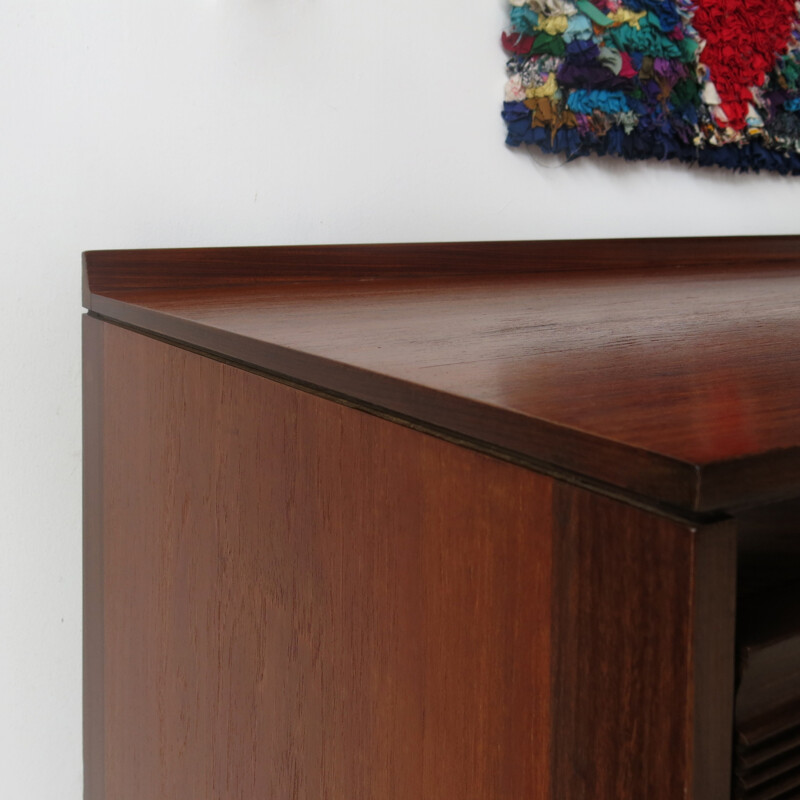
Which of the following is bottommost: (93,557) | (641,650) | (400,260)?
(93,557)

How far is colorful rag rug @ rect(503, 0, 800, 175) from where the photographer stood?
1.07 m

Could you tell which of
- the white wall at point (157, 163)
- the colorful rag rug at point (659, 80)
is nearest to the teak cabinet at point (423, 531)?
the white wall at point (157, 163)

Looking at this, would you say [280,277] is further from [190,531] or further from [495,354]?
[495,354]

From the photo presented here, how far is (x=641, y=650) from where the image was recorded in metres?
0.29

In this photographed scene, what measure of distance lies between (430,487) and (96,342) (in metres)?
0.43

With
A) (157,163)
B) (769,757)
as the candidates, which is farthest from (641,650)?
(157,163)

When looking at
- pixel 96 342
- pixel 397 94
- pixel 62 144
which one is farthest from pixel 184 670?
pixel 397 94

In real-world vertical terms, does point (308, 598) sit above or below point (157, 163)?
below

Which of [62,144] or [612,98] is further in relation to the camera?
[612,98]

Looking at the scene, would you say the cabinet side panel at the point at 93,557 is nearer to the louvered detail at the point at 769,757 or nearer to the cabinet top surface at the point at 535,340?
the cabinet top surface at the point at 535,340

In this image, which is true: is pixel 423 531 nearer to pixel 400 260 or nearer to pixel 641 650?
pixel 641 650

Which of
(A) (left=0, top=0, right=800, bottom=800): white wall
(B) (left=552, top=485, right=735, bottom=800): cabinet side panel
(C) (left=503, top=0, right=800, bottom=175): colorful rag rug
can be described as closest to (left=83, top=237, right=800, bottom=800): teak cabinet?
(B) (left=552, top=485, right=735, bottom=800): cabinet side panel

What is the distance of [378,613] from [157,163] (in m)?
0.61

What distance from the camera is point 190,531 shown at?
0.60 metres
